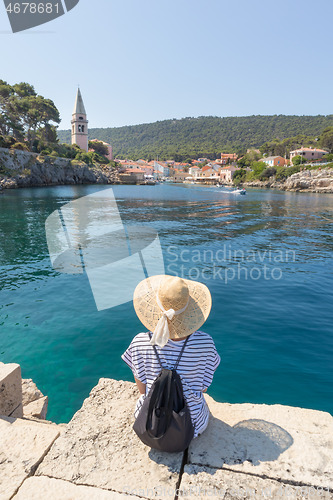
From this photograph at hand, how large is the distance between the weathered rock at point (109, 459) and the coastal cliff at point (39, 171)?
153 ft

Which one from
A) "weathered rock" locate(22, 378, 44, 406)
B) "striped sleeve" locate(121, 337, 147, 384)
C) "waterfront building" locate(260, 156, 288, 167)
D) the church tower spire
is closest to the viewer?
"striped sleeve" locate(121, 337, 147, 384)

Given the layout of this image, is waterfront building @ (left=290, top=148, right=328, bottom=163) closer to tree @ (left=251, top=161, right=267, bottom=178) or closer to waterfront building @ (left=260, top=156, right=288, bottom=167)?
waterfront building @ (left=260, top=156, right=288, bottom=167)

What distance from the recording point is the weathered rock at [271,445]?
2154 mm

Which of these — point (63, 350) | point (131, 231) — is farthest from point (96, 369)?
point (131, 231)

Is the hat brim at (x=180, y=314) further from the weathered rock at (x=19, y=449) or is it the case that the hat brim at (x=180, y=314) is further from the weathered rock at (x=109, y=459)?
the weathered rock at (x=19, y=449)

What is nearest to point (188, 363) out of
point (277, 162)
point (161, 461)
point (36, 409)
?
point (161, 461)

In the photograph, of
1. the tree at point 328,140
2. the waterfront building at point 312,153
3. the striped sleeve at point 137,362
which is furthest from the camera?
the tree at point 328,140

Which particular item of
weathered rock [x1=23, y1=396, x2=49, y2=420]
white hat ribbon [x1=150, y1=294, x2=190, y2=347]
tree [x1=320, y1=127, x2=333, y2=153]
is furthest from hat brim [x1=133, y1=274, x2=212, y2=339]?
tree [x1=320, y1=127, x2=333, y2=153]

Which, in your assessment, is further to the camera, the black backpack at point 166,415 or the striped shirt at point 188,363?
the striped shirt at point 188,363

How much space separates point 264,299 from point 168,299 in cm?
632

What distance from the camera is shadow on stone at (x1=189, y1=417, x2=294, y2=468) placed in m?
2.26

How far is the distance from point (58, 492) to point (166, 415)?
0.85 m

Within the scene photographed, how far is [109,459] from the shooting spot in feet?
7.52

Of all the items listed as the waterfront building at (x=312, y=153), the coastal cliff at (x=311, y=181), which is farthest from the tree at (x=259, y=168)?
the coastal cliff at (x=311, y=181)
